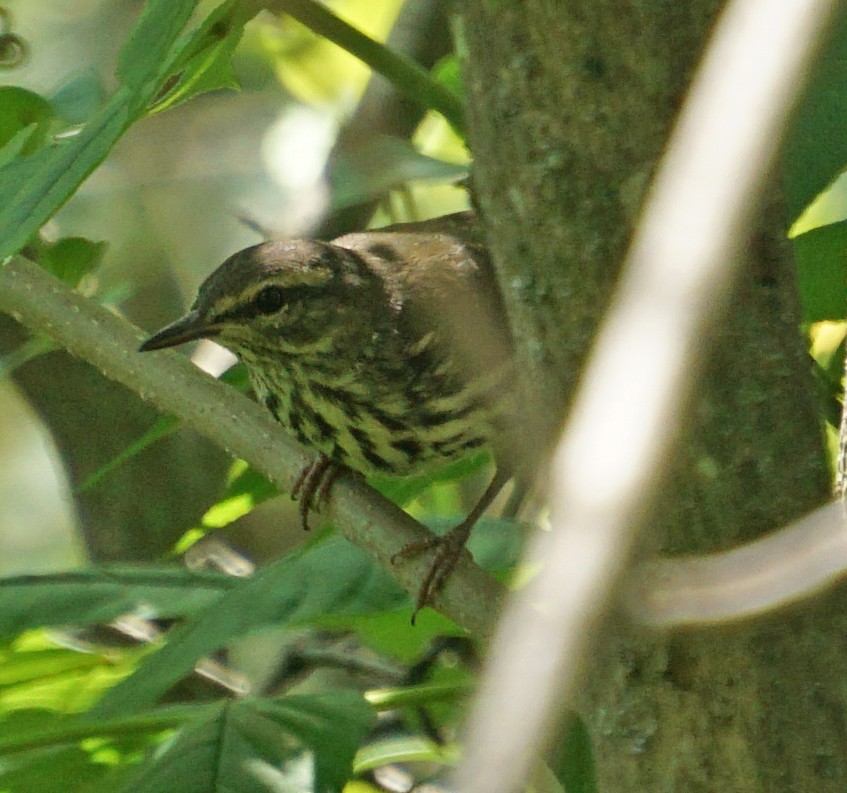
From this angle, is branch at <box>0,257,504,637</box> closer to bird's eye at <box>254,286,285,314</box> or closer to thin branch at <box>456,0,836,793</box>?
bird's eye at <box>254,286,285,314</box>

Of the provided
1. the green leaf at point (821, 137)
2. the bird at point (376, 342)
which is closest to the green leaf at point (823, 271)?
the green leaf at point (821, 137)

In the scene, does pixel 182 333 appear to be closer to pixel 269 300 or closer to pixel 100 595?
pixel 269 300

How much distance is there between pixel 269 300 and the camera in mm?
2953

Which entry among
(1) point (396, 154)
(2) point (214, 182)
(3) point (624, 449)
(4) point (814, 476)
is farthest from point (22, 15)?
(3) point (624, 449)

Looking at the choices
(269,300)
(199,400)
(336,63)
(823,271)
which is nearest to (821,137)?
(823,271)

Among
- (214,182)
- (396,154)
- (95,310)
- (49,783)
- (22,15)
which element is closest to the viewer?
(49,783)

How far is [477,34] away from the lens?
1.59 meters

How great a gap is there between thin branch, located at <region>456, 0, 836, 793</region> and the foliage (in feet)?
2.86

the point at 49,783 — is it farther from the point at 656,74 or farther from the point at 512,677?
the point at 512,677

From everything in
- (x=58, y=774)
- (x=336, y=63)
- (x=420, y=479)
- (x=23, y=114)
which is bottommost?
(x=58, y=774)

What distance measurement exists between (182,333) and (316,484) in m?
0.39

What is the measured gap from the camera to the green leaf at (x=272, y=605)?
1944 millimetres

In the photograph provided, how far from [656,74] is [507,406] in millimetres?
1319

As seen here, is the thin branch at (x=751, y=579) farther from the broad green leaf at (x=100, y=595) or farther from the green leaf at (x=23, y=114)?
the green leaf at (x=23, y=114)
